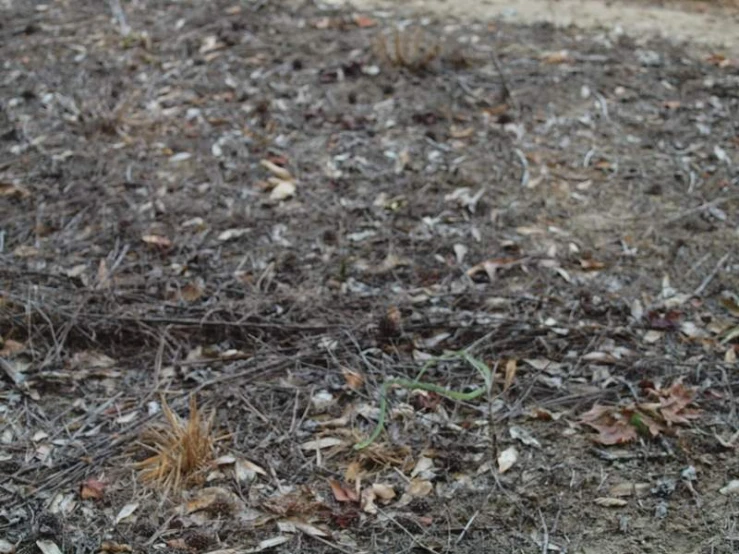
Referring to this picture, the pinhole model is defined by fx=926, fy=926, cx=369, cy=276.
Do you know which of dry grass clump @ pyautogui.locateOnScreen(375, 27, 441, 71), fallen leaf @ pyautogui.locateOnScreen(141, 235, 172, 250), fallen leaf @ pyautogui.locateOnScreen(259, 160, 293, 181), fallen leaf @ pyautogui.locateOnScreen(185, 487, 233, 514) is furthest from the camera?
dry grass clump @ pyautogui.locateOnScreen(375, 27, 441, 71)

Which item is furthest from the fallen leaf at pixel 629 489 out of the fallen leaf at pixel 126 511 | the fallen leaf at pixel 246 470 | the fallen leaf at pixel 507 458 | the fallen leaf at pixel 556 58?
the fallen leaf at pixel 556 58

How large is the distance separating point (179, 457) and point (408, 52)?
246 cm

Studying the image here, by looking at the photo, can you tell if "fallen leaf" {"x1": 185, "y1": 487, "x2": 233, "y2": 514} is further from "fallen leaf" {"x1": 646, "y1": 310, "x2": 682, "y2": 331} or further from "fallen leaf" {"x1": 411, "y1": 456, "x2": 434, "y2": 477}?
"fallen leaf" {"x1": 646, "y1": 310, "x2": 682, "y2": 331}

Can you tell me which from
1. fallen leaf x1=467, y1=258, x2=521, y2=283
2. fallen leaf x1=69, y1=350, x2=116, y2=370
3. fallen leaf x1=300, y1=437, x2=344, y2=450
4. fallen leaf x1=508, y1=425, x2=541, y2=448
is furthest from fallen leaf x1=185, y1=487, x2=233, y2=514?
fallen leaf x1=467, y1=258, x2=521, y2=283

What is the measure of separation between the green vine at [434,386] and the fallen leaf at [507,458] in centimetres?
16

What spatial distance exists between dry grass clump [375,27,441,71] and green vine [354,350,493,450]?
1.87 meters

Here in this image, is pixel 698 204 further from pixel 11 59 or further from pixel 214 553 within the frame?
pixel 11 59

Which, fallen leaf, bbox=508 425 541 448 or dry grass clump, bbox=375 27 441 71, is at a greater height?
dry grass clump, bbox=375 27 441 71

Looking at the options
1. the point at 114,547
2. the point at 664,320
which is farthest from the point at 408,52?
the point at 114,547

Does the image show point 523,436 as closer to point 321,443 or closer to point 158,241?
point 321,443

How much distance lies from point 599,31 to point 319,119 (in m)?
1.58

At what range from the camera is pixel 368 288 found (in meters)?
2.88

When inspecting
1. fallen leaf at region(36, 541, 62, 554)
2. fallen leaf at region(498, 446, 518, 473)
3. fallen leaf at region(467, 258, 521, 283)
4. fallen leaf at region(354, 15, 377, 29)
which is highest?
fallen leaf at region(354, 15, 377, 29)

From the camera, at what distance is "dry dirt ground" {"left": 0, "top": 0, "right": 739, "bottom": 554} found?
2.15 metres
